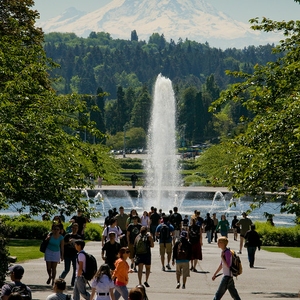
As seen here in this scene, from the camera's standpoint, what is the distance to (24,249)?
28828mm

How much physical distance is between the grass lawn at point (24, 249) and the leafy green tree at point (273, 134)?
766 cm

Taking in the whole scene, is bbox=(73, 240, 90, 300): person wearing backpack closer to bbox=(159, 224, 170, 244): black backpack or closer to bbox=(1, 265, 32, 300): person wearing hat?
bbox=(1, 265, 32, 300): person wearing hat

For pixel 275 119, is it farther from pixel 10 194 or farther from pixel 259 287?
pixel 10 194

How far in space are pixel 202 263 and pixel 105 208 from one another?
34551mm

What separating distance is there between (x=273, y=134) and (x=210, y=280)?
14.9 ft

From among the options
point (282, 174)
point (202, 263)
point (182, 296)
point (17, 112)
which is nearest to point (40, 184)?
point (17, 112)

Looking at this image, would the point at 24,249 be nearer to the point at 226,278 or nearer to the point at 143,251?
the point at 143,251

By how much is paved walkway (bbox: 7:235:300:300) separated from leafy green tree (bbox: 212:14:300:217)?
2049 mm

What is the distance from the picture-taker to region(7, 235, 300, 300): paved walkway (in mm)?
18219

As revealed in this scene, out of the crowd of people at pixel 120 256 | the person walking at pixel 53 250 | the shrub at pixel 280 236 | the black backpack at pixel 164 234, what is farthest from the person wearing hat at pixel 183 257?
the shrub at pixel 280 236

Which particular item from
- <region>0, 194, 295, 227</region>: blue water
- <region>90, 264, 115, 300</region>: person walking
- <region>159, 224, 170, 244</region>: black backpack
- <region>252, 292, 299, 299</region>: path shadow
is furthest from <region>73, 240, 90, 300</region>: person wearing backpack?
<region>0, 194, 295, 227</region>: blue water

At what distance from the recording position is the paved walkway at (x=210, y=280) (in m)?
18.2

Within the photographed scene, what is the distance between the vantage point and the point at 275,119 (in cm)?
1909

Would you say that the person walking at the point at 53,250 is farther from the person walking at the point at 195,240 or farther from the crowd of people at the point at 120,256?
the person walking at the point at 195,240
